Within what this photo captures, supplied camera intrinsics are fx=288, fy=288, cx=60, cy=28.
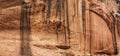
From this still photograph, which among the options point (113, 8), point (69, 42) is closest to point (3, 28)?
point (69, 42)

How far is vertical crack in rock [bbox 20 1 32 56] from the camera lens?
1058 centimetres

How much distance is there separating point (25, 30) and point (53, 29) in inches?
50.0

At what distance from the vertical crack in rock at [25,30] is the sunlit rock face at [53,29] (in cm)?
5

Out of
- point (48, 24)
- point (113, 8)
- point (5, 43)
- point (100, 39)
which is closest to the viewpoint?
point (5, 43)

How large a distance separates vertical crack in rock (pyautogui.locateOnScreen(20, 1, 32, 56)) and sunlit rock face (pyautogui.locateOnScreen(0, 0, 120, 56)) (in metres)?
0.05

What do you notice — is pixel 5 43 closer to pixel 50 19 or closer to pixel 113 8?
pixel 50 19

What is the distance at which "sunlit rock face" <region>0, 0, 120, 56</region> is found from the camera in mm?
10578

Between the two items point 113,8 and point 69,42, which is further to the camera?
point 113,8

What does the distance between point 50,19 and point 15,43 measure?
1845 mm

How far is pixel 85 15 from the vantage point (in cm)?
1253

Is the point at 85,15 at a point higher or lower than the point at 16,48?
higher

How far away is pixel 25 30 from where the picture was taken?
423 inches

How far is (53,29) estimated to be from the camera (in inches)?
452

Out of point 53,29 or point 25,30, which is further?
point 53,29
